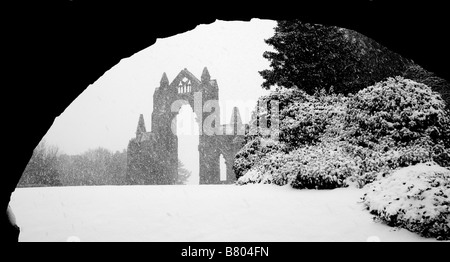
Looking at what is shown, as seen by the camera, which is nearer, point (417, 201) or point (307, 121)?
point (417, 201)

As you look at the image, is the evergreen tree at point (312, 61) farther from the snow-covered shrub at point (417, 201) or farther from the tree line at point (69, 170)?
the tree line at point (69, 170)

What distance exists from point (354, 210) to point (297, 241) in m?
2.02

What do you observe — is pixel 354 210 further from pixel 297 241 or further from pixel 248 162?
pixel 248 162

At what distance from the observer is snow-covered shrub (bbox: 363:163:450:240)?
4727 millimetres

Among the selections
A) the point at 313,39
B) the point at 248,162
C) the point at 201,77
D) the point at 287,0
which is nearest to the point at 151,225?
the point at 287,0

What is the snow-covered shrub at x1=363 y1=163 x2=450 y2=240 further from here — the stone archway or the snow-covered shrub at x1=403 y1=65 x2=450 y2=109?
the stone archway

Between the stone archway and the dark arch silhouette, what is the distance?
101ft

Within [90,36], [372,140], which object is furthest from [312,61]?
[90,36]

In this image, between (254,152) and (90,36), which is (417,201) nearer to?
(90,36)

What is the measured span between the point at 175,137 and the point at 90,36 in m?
36.3

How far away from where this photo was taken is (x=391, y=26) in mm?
1925

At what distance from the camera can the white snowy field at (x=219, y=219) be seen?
5.24 metres

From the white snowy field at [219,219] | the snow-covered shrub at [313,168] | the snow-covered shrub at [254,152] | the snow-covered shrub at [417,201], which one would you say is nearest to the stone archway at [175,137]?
the snow-covered shrub at [254,152]

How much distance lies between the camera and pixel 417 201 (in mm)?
4988
